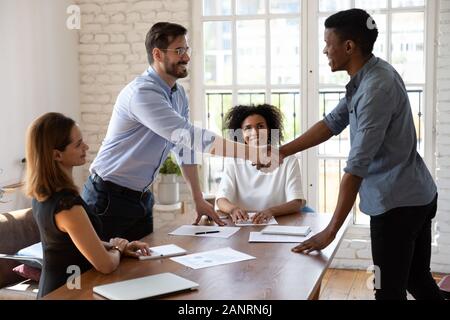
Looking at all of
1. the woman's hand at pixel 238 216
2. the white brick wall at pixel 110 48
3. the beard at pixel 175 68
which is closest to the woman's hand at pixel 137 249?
the woman's hand at pixel 238 216

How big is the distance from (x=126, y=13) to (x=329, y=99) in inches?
69.5

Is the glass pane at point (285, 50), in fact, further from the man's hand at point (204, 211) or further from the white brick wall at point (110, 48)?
the man's hand at point (204, 211)

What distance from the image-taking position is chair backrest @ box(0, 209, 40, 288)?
3.24 meters

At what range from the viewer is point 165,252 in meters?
2.39

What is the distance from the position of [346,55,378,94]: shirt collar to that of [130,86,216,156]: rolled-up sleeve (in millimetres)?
746

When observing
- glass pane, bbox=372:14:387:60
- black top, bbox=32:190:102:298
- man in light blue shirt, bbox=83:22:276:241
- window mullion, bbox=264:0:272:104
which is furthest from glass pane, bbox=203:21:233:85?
black top, bbox=32:190:102:298

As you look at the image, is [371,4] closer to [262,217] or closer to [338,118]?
[338,118]

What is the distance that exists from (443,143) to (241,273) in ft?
9.23

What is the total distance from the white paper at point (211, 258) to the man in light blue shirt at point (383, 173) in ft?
0.80

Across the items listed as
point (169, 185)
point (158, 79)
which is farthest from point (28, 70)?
point (158, 79)

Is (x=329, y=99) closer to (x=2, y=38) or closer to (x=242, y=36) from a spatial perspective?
(x=242, y=36)

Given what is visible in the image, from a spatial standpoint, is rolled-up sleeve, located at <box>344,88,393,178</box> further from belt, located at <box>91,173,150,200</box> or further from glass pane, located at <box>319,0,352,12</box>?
glass pane, located at <box>319,0,352,12</box>

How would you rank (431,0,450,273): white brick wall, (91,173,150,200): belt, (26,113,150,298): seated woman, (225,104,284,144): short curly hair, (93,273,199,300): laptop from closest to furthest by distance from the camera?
(93,273,199,300): laptop
(26,113,150,298): seated woman
(91,173,150,200): belt
(225,104,284,144): short curly hair
(431,0,450,273): white brick wall

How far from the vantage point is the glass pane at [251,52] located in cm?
481
